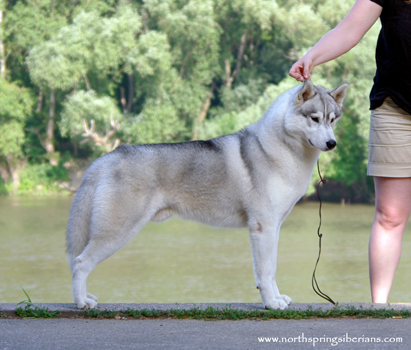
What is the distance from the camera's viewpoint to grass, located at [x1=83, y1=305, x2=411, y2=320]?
318 cm

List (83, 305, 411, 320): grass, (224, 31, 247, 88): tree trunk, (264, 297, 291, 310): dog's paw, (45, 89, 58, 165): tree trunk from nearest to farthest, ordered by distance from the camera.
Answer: (83, 305, 411, 320): grass, (264, 297, 291, 310): dog's paw, (45, 89, 58, 165): tree trunk, (224, 31, 247, 88): tree trunk

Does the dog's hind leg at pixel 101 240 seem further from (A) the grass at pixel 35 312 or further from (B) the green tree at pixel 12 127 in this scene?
(B) the green tree at pixel 12 127

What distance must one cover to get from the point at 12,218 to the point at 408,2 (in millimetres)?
21134

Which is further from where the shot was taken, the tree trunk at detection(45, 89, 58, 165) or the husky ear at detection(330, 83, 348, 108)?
the tree trunk at detection(45, 89, 58, 165)

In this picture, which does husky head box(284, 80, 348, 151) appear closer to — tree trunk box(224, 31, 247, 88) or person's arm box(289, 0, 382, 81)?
person's arm box(289, 0, 382, 81)

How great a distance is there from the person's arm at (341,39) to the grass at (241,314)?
1369 millimetres

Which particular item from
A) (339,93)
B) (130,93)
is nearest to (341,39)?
(339,93)

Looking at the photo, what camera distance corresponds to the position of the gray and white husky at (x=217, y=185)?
11.5 ft

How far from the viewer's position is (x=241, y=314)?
10.5ft

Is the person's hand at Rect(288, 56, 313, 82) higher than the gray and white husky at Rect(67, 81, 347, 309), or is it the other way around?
the person's hand at Rect(288, 56, 313, 82)

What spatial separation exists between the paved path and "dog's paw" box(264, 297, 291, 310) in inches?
12.8

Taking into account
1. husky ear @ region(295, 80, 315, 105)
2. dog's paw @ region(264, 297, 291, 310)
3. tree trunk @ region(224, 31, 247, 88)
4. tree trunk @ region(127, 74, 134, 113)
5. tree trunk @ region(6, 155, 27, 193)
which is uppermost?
husky ear @ region(295, 80, 315, 105)

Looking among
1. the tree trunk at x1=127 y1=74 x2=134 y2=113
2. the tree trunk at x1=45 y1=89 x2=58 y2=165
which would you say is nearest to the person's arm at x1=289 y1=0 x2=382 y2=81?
the tree trunk at x1=45 y1=89 x2=58 y2=165

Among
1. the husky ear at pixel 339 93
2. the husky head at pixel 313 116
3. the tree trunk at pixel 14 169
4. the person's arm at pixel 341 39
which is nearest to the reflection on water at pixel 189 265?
the tree trunk at pixel 14 169
